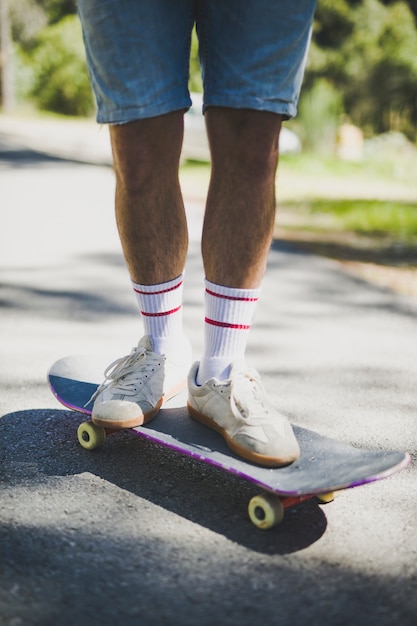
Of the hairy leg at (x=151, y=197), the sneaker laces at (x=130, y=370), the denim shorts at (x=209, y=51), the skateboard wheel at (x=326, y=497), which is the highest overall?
the denim shorts at (x=209, y=51)

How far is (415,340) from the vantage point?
325cm

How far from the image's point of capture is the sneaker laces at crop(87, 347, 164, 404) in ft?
6.40

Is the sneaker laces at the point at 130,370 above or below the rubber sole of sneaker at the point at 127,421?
above

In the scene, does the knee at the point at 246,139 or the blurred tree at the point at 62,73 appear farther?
the blurred tree at the point at 62,73

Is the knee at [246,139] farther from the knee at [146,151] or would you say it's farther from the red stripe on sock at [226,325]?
the red stripe on sock at [226,325]

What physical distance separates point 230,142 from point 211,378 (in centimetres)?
57

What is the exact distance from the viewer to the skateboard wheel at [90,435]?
196cm

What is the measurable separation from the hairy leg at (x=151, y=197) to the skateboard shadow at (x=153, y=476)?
17.9 inches

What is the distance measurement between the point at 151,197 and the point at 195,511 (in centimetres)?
78

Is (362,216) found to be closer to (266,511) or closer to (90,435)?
(90,435)

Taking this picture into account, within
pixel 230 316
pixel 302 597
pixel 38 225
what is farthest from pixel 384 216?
pixel 302 597

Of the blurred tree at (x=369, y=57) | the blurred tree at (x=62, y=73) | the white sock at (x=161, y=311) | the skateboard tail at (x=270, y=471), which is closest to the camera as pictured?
the skateboard tail at (x=270, y=471)

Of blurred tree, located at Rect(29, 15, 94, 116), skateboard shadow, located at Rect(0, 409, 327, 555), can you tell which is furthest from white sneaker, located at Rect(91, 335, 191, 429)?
blurred tree, located at Rect(29, 15, 94, 116)

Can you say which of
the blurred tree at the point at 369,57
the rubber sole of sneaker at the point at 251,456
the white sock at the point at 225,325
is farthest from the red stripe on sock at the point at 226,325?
the blurred tree at the point at 369,57
